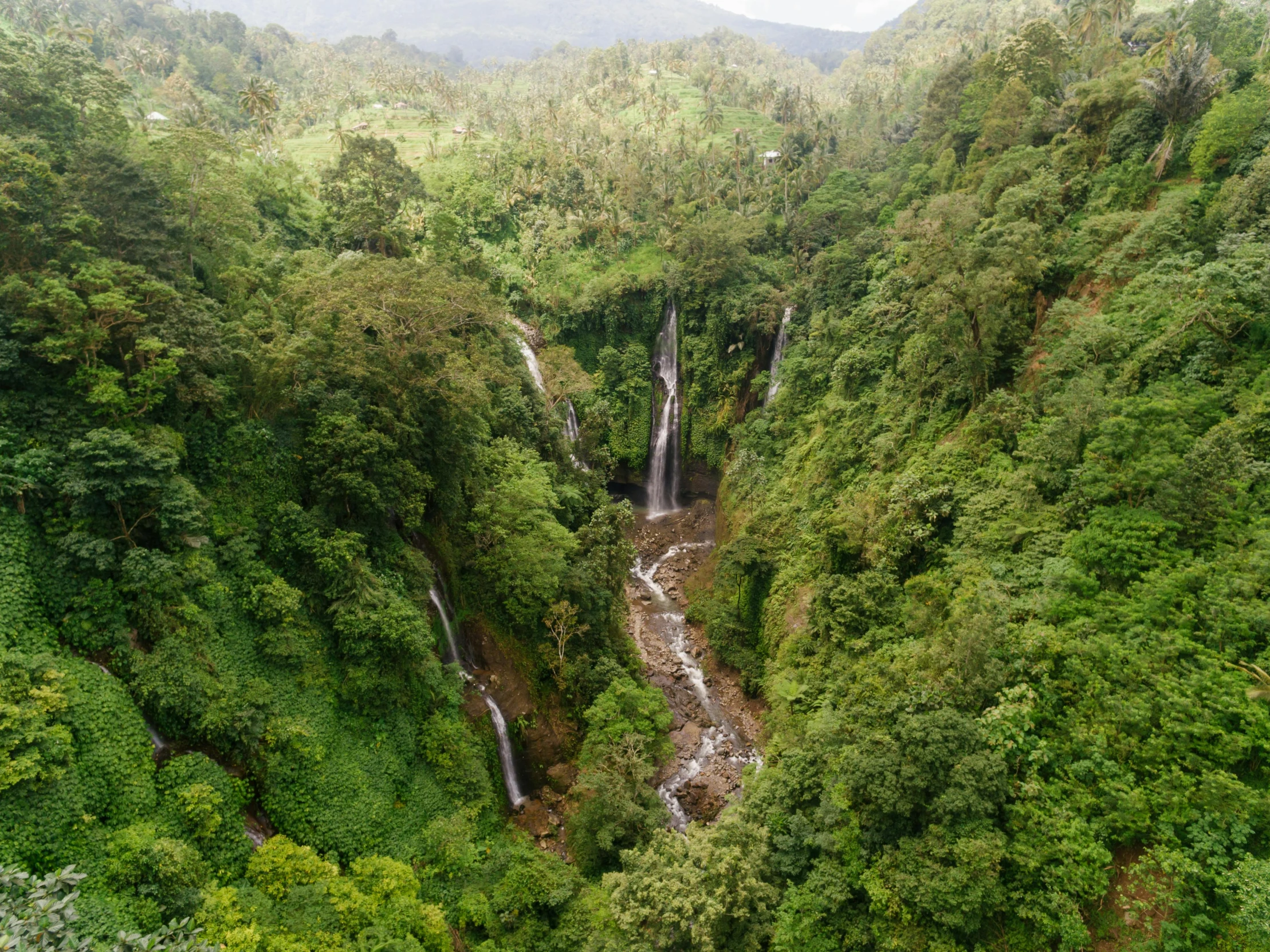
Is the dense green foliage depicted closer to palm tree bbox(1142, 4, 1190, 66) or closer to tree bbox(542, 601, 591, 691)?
palm tree bbox(1142, 4, 1190, 66)

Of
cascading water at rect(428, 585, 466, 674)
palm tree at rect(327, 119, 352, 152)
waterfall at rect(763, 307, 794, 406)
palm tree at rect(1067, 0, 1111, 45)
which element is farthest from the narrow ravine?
palm tree at rect(1067, 0, 1111, 45)

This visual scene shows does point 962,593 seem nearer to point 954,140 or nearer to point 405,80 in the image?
point 954,140

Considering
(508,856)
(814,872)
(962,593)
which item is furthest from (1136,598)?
(508,856)

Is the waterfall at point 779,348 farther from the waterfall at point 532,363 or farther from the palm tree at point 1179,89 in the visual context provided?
the palm tree at point 1179,89

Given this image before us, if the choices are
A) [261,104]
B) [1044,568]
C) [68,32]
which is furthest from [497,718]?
[68,32]

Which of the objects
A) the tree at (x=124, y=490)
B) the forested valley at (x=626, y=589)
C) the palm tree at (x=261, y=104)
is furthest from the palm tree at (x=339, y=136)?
the tree at (x=124, y=490)
